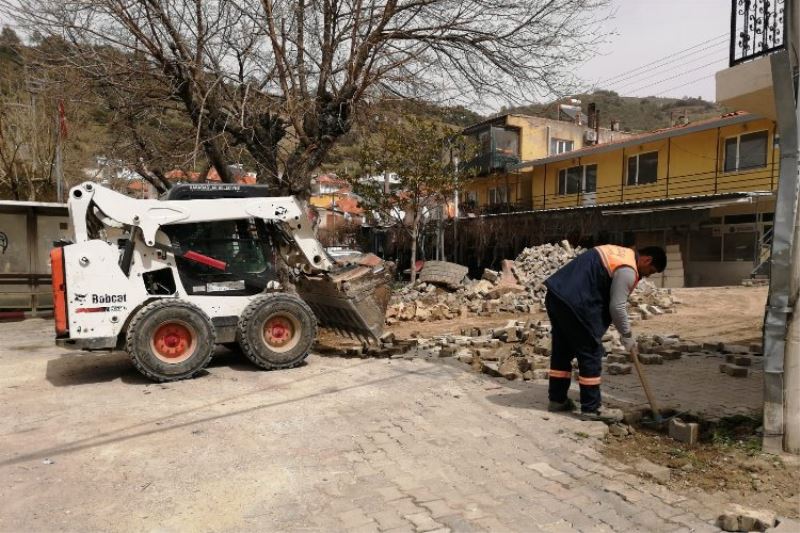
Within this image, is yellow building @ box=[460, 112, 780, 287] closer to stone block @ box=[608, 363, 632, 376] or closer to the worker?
stone block @ box=[608, 363, 632, 376]

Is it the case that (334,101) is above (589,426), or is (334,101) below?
above

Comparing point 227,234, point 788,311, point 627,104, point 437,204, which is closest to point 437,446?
point 788,311

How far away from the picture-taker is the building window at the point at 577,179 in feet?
93.0

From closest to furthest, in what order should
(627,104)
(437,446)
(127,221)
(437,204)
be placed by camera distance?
1. (437,446)
2. (127,221)
3. (437,204)
4. (627,104)

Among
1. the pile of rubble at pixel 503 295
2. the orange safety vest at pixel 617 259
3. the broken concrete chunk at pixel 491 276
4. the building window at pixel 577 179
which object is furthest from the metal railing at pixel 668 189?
the orange safety vest at pixel 617 259

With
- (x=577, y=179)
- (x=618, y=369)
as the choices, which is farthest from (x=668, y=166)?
(x=618, y=369)

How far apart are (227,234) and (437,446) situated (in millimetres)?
4317

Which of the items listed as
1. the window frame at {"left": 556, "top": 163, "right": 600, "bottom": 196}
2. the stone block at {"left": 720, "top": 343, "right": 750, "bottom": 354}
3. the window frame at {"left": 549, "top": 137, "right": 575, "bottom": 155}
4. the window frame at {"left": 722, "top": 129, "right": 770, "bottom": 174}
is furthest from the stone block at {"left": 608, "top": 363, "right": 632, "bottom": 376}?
the window frame at {"left": 549, "top": 137, "right": 575, "bottom": 155}

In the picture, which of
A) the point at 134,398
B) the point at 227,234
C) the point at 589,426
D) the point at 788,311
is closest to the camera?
the point at 788,311

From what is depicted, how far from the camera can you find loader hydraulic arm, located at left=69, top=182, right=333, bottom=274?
6.77 metres

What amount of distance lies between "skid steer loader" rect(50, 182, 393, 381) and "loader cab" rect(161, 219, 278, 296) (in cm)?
1

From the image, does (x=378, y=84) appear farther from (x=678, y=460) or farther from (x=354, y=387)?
(x=678, y=460)

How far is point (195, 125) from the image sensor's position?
11391mm

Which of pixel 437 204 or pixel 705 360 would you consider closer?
pixel 705 360
